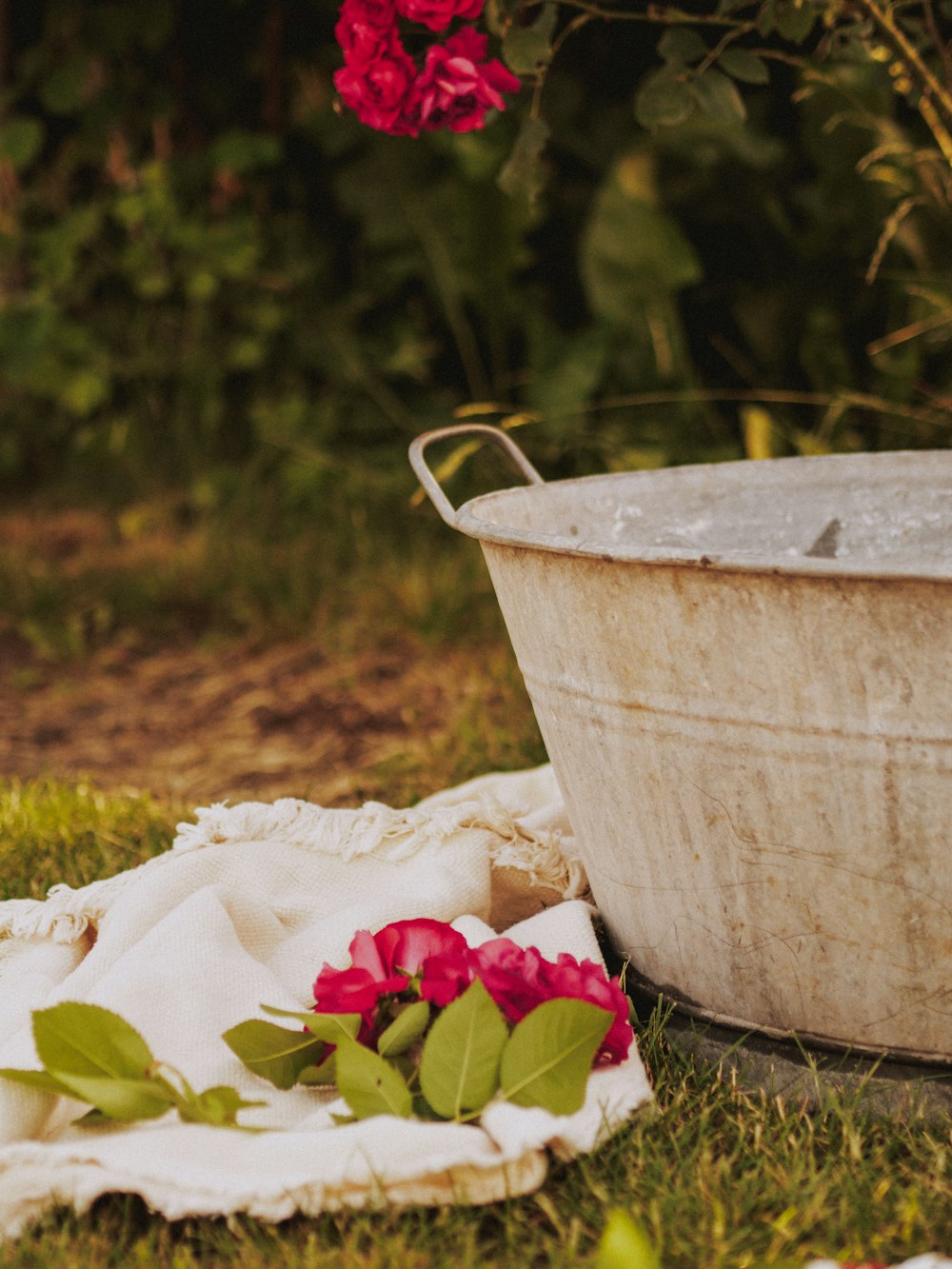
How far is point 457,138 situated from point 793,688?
8.30 ft

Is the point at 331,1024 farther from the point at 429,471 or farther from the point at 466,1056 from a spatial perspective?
the point at 429,471

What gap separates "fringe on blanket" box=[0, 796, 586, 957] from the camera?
158 cm

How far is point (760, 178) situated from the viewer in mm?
3926

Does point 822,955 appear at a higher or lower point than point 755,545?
lower

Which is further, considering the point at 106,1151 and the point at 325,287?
the point at 325,287

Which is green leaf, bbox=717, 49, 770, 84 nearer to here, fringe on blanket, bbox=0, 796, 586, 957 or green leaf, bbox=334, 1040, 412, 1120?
fringe on blanket, bbox=0, 796, 586, 957

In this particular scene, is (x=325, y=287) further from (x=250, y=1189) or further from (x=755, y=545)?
(x=250, y=1189)

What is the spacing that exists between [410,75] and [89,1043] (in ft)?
3.44

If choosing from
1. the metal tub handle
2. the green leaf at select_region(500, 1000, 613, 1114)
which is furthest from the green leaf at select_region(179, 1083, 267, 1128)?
the metal tub handle

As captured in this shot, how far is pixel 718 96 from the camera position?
5.28 ft

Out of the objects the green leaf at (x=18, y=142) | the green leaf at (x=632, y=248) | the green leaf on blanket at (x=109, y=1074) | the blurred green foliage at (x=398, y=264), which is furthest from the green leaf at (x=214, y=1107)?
the green leaf at (x=18, y=142)

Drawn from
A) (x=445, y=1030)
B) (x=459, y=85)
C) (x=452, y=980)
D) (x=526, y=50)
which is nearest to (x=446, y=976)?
(x=452, y=980)

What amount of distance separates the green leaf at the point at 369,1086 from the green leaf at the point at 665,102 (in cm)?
112

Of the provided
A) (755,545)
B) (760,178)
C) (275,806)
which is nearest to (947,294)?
(760,178)
